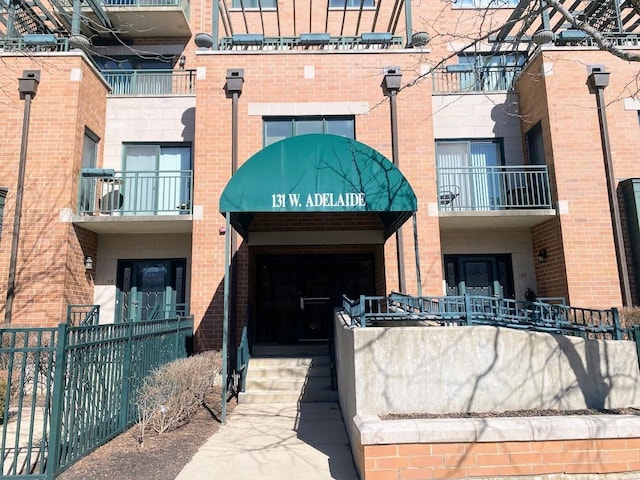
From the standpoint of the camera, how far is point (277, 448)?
5512mm

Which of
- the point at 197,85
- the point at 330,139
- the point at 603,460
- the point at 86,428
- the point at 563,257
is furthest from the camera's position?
the point at 197,85

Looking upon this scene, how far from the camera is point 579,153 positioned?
10406mm

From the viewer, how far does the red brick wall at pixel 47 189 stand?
9.71 metres

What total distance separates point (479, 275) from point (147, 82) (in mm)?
11366

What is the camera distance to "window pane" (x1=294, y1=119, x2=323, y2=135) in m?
10.9

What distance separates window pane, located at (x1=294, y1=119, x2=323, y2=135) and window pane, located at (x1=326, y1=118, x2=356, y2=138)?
26 centimetres

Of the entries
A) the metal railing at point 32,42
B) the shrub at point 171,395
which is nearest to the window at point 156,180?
the metal railing at point 32,42

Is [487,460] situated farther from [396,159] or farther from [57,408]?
[396,159]

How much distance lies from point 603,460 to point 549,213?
23.8 ft

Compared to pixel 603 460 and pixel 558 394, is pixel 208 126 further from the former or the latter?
pixel 603 460

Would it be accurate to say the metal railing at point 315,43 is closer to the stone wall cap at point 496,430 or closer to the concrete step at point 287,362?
the concrete step at point 287,362

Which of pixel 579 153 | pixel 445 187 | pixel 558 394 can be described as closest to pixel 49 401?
pixel 558 394

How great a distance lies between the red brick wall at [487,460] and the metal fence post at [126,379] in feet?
12.4

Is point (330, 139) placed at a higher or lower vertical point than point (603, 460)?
higher
